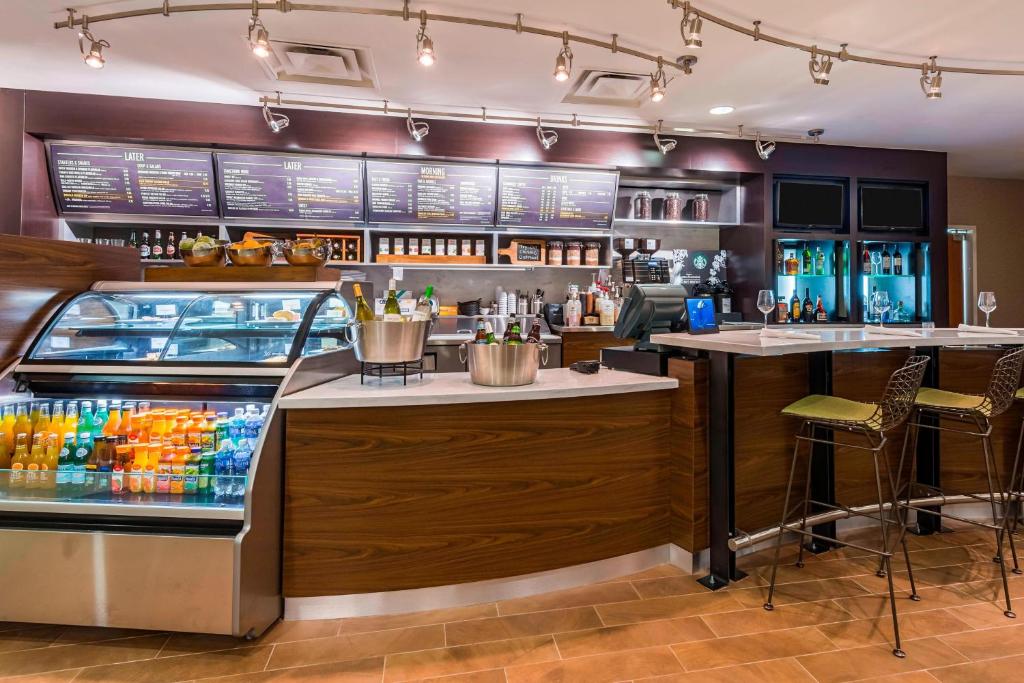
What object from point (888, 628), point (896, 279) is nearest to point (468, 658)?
point (888, 628)

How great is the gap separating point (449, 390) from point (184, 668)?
1.26 meters

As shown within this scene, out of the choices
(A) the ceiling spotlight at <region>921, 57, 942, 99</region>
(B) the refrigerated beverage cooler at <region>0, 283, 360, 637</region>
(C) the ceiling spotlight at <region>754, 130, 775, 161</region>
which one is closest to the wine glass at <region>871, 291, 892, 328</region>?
(C) the ceiling spotlight at <region>754, 130, 775, 161</region>

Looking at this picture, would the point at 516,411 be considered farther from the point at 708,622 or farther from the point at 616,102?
the point at 616,102

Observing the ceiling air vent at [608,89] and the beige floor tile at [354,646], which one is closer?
the beige floor tile at [354,646]

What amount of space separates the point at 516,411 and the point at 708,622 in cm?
107

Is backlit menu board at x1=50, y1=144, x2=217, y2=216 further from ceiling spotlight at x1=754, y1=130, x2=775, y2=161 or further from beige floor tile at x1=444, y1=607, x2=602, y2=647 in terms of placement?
ceiling spotlight at x1=754, y1=130, x2=775, y2=161

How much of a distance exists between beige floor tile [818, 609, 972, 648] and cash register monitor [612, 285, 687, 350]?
135 cm

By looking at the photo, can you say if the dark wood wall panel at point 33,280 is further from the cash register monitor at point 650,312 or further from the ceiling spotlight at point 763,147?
the ceiling spotlight at point 763,147

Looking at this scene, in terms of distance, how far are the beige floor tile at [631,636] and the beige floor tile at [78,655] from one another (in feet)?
4.71

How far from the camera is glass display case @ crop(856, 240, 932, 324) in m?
5.64

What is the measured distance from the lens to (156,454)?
6.99ft

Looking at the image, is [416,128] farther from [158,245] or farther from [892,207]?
A: [892,207]

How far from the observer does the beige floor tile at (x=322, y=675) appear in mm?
1816

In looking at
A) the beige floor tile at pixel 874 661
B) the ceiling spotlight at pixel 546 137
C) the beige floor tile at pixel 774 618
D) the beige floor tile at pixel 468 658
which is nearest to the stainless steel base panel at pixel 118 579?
the beige floor tile at pixel 468 658
